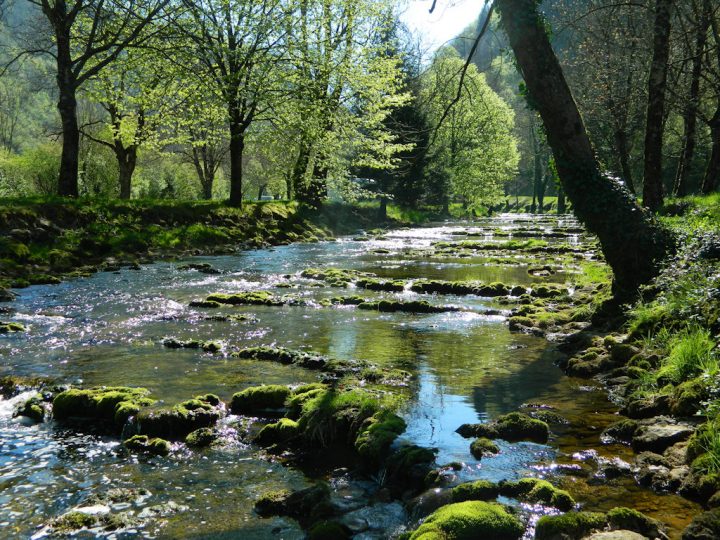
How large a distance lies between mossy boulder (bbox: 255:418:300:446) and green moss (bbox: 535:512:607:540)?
2.87 metres

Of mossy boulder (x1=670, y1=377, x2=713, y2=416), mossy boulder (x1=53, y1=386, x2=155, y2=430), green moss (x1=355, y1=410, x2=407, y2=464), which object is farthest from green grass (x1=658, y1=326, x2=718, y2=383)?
mossy boulder (x1=53, y1=386, x2=155, y2=430)

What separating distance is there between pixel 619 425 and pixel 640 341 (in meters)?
2.74

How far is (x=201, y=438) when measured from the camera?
6.21m

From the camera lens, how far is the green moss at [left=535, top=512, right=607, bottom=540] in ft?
13.5

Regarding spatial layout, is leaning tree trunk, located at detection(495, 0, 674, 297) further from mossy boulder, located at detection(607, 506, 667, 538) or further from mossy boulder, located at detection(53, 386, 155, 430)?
mossy boulder, located at detection(53, 386, 155, 430)

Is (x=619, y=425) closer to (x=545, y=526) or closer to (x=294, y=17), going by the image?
(x=545, y=526)

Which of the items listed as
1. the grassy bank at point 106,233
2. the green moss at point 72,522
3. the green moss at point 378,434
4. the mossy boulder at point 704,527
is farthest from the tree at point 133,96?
the mossy boulder at point 704,527

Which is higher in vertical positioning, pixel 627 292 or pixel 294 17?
pixel 294 17

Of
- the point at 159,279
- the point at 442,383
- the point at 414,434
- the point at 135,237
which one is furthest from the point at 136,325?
the point at 135,237

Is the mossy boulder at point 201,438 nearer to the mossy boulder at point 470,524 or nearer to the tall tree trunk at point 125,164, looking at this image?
the mossy boulder at point 470,524

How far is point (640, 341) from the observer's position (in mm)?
8383

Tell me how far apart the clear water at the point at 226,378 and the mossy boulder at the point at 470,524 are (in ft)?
1.76

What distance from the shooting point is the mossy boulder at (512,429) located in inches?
238

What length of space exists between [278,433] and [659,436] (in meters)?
3.89
